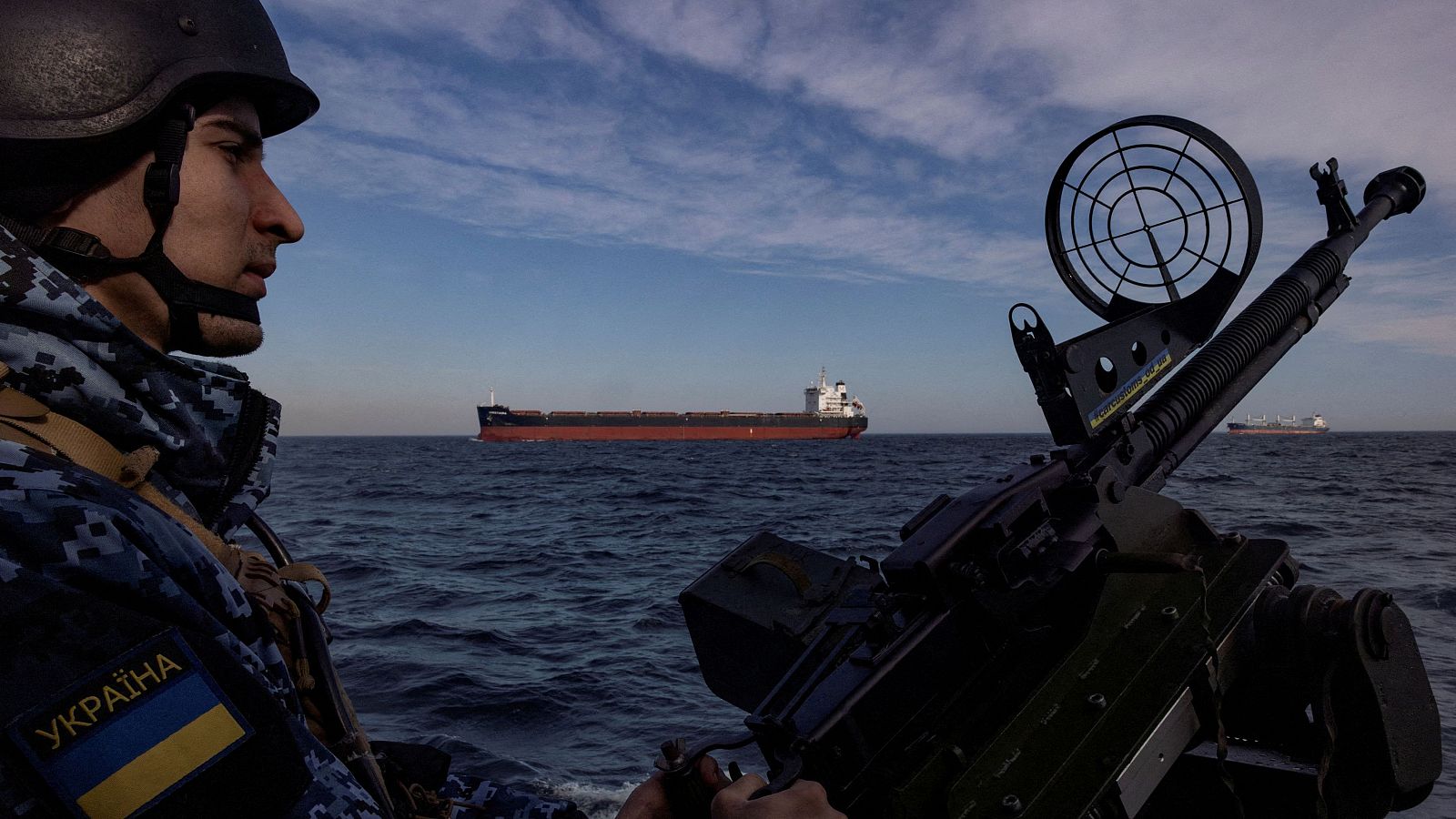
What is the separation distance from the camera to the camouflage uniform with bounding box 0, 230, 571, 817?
34.8 inches

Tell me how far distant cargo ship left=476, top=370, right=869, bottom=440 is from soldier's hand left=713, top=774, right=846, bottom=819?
235 feet

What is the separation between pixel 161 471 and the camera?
1402 millimetres

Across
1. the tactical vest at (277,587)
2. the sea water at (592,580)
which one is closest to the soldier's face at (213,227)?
the tactical vest at (277,587)

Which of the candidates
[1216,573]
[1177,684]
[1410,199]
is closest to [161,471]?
[1177,684]

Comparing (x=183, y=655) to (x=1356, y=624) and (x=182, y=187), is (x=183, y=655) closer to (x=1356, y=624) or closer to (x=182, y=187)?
(x=182, y=187)

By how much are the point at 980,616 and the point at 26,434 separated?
2378 millimetres

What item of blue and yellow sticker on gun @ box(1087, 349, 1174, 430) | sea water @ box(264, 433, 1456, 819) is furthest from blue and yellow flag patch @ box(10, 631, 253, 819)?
blue and yellow sticker on gun @ box(1087, 349, 1174, 430)

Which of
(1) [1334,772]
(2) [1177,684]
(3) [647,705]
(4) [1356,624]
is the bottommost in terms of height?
(3) [647,705]

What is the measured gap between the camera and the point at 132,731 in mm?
938

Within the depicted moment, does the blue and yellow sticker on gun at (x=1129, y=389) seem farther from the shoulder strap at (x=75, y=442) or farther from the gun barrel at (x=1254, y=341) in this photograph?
the shoulder strap at (x=75, y=442)

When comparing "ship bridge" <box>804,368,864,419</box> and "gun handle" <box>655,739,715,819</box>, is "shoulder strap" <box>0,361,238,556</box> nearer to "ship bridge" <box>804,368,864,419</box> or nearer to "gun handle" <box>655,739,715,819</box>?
"gun handle" <box>655,739,715,819</box>

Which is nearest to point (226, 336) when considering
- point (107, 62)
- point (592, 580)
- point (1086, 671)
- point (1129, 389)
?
point (107, 62)

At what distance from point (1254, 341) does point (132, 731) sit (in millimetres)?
4400

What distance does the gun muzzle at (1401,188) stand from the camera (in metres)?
4.35
